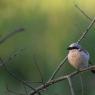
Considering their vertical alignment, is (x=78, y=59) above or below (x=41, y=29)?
below

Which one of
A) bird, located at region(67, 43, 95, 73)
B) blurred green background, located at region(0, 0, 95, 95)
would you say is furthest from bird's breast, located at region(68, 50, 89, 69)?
blurred green background, located at region(0, 0, 95, 95)

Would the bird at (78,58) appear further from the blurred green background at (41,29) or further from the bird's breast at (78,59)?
the blurred green background at (41,29)

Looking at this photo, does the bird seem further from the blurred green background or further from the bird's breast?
the blurred green background

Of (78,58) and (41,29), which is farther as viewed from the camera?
(41,29)

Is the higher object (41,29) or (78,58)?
(41,29)

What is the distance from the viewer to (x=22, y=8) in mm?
→ 11422

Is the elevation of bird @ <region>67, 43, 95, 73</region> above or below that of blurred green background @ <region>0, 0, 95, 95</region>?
below

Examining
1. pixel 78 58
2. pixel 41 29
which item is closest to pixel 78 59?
pixel 78 58

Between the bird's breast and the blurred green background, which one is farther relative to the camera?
the blurred green background

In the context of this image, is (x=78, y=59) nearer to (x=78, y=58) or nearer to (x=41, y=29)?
(x=78, y=58)

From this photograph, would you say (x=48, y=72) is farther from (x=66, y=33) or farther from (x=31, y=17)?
(x=31, y=17)

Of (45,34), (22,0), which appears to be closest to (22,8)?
(22,0)

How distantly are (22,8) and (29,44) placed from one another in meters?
1.40

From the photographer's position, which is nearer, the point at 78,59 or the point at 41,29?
the point at 78,59
